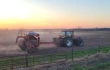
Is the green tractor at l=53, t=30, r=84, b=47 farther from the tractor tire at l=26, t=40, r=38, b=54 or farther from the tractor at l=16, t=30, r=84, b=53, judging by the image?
the tractor tire at l=26, t=40, r=38, b=54

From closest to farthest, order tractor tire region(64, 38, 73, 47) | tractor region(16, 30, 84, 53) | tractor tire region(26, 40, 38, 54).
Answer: tractor tire region(26, 40, 38, 54)
tractor region(16, 30, 84, 53)
tractor tire region(64, 38, 73, 47)

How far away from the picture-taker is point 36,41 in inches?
1188

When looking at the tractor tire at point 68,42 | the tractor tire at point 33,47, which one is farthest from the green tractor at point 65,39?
the tractor tire at point 33,47

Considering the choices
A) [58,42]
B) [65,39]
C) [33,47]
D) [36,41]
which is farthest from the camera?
[58,42]

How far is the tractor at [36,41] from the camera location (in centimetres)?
2952

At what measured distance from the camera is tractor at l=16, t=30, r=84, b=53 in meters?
29.5

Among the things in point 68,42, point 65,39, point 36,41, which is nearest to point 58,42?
point 65,39

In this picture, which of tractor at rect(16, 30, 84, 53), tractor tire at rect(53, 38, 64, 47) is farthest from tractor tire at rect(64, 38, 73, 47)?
tractor tire at rect(53, 38, 64, 47)

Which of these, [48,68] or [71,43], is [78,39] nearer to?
[71,43]

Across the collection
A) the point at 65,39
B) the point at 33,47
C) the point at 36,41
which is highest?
the point at 36,41

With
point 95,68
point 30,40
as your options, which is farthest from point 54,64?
point 30,40

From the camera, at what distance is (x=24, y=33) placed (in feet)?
106

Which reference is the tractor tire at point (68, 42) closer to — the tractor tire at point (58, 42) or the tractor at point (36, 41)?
the tractor at point (36, 41)

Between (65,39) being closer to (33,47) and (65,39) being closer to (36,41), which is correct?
(36,41)
